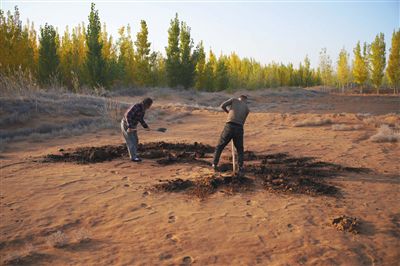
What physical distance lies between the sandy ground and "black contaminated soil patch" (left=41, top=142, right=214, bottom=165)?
0.47 meters

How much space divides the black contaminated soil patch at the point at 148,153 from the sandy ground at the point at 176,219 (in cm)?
47

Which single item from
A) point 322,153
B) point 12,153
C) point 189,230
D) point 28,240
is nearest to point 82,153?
point 12,153

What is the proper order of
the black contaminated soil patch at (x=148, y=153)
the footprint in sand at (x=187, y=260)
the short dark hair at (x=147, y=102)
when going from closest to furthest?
the footprint in sand at (x=187, y=260)
the short dark hair at (x=147, y=102)
the black contaminated soil patch at (x=148, y=153)

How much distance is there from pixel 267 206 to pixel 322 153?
16.5 feet

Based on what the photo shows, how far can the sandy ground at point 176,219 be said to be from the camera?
456cm

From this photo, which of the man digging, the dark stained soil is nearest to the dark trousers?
the man digging

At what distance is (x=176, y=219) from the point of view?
5637 millimetres

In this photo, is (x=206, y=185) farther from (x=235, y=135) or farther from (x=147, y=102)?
(x=147, y=102)

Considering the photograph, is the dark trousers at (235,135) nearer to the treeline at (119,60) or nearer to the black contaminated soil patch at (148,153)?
the black contaminated soil patch at (148,153)

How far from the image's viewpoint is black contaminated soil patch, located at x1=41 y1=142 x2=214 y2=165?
9.61 meters

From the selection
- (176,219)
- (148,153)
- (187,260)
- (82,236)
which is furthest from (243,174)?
(82,236)

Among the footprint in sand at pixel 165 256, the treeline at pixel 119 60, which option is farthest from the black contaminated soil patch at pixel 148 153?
the treeline at pixel 119 60

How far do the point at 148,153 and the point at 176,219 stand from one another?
16.7 feet

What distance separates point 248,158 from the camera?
32.6ft
